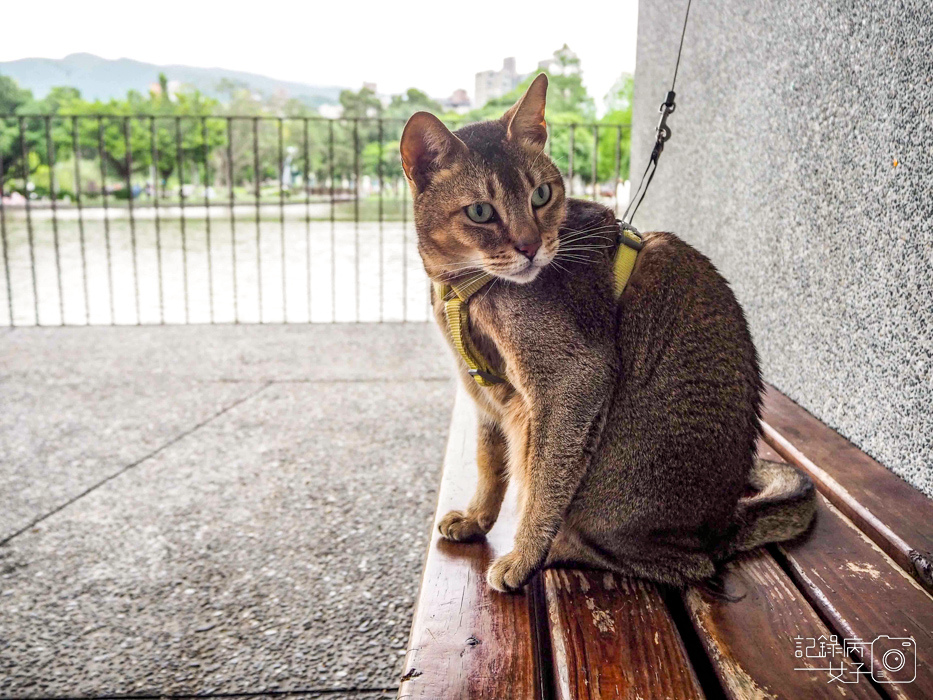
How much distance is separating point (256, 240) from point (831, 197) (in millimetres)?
5620

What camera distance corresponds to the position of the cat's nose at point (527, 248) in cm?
117

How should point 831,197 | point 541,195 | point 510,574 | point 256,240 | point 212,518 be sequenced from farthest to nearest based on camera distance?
point 256,240 < point 212,518 < point 831,197 < point 541,195 < point 510,574

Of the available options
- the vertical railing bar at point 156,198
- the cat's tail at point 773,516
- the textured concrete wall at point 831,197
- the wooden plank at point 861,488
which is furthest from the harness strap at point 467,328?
the vertical railing bar at point 156,198

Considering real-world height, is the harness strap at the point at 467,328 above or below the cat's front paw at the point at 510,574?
above

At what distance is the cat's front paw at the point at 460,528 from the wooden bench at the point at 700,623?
0.02m

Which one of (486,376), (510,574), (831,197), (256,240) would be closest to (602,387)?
(486,376)

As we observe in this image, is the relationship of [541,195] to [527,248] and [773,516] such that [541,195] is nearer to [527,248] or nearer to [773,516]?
[527,248]

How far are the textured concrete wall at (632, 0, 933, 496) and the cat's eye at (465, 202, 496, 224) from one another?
0.81 meters

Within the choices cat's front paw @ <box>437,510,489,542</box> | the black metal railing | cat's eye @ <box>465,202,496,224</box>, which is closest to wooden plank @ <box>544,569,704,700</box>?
cat's front paw @ <box>437,510,489,542</box>

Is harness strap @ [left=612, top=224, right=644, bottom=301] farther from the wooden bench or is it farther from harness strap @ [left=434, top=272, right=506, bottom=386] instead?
the wooden bench

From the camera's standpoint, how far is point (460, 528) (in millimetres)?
1241

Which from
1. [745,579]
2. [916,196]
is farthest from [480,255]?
[916,196]

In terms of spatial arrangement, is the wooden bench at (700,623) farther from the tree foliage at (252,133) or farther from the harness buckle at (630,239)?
the tree foliage at (252,133)

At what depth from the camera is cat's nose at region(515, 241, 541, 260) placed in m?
Answer: 1.17
